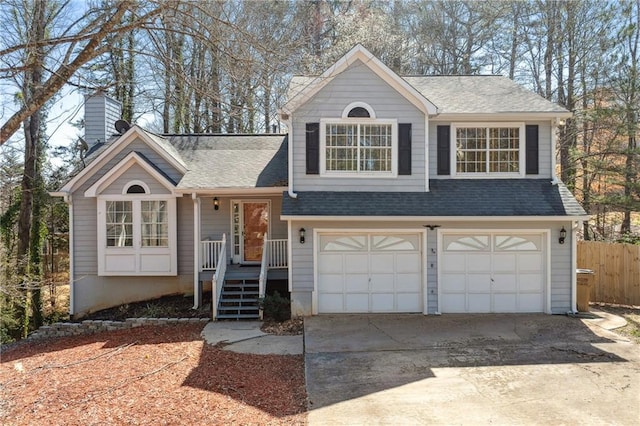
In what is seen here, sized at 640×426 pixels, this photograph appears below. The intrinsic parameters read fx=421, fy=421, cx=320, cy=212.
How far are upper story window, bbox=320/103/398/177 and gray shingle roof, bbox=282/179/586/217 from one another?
2.08ft

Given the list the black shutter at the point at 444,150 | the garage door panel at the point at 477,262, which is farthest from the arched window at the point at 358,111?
the garage door panel at the point at 477,262

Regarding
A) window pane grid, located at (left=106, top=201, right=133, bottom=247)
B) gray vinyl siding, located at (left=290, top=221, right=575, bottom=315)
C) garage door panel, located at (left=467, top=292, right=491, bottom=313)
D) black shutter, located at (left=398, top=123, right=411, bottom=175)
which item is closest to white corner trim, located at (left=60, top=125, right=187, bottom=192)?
→ window pane grid, located at (left=106, top=201, right=133, bottom=247)

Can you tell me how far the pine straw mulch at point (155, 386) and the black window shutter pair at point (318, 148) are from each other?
4.72 metres

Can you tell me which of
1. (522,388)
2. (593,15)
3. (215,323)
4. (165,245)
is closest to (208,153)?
(165,245)

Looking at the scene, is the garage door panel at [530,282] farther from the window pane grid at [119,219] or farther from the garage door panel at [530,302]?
the window pane grid at [119,219]

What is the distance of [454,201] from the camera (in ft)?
33.8

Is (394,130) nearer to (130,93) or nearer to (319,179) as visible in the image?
(319,179)

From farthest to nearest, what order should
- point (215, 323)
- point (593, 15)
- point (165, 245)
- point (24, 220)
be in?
point (593, 15) < point (24, 220) < point (165, 245) < point (215, 323)

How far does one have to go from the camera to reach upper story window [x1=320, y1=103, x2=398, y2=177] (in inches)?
411

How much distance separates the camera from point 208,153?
1330 centimetres

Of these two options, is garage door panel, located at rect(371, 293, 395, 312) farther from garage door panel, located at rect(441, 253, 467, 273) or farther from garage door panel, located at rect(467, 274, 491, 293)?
garage door panel, located at rect(467, 274, 491, 293)

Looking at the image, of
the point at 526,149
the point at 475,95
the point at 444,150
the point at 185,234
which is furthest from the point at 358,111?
the point at 185,234

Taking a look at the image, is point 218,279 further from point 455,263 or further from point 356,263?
point 455,263

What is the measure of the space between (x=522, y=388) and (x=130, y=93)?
18967mm
